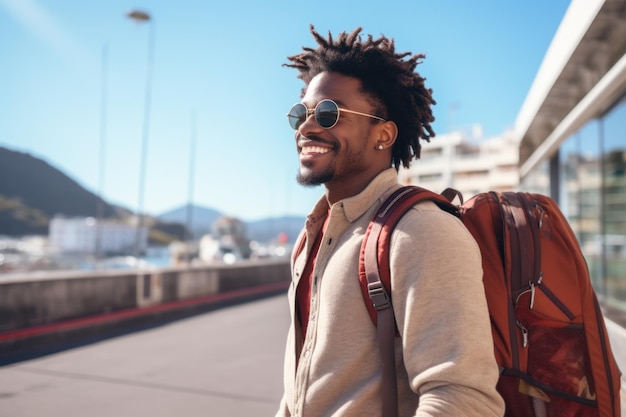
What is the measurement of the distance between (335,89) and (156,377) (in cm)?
601

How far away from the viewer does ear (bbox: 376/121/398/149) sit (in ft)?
6.23

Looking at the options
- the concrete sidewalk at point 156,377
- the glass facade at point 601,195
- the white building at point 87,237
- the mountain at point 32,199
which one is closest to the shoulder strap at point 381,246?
the concrete sidewalk at point 156,377

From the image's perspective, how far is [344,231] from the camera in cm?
173

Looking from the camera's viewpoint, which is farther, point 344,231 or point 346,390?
point 344,231

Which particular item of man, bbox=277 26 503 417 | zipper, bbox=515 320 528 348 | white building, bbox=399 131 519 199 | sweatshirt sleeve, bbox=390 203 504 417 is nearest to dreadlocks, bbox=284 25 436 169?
man, bbox=277 26 503 417

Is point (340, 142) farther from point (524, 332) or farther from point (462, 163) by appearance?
point (462, 163)

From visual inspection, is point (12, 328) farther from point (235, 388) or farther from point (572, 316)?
point (572, 316)

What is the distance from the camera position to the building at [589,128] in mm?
5945

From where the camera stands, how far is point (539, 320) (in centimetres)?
152

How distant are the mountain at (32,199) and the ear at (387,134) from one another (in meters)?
184

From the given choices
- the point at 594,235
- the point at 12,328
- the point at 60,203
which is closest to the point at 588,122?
the point at 594,235

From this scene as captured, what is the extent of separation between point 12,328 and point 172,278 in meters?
5.23

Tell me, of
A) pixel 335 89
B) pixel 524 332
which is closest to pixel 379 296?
pixel 524 332

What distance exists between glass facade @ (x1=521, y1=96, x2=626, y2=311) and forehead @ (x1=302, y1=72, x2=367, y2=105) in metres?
7.66
